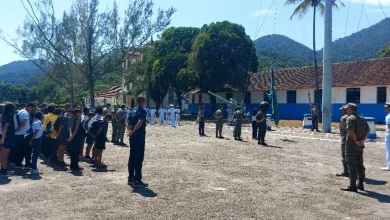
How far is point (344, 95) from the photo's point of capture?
35.0 meters

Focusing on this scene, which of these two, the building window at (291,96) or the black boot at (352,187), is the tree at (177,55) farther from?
the black boot at (352,187)

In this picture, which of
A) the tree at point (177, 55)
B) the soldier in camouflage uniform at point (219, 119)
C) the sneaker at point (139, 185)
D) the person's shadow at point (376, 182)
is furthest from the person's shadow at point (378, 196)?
the tree at point (177, 55)

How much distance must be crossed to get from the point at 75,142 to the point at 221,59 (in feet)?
102

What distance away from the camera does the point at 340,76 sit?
36.8 metres

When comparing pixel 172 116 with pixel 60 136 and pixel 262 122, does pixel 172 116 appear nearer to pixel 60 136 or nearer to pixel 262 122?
pixel 262 122

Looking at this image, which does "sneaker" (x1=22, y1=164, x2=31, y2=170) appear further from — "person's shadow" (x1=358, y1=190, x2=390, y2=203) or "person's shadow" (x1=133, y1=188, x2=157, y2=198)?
"person's shadow" (x1=358, y1=190, x2=390, y2=203)

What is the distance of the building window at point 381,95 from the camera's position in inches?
1249

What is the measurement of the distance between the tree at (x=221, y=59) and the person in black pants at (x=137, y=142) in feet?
103

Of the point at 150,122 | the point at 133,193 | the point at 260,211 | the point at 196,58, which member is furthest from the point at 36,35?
the point at 260,211

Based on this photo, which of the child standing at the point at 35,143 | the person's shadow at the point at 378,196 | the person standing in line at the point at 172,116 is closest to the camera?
the person's shadow at the point at 378,196

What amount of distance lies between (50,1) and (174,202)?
22443mm

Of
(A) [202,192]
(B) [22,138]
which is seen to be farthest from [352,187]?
(B) [22,138]

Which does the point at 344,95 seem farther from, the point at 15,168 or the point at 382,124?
the point at 15,168

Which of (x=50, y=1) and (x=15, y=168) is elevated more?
(x=50, y=1)
